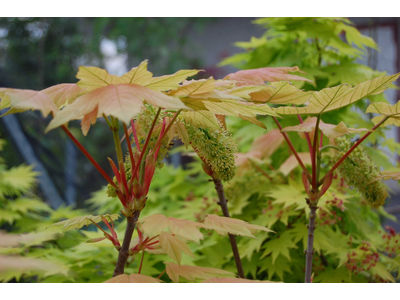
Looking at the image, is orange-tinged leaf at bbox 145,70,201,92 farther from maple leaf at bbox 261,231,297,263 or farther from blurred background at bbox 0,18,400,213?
blurred background at bbox 0,18,400,213

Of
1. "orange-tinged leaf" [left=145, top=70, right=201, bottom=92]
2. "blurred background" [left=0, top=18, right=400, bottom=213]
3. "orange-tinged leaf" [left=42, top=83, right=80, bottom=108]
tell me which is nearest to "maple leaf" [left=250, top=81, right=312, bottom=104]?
"orange-tinged leaf" [left=145, top=70, right=201, bottom=92]

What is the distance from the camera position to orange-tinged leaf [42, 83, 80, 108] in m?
0.36

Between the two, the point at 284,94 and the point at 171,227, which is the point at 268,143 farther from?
the point at 171,227

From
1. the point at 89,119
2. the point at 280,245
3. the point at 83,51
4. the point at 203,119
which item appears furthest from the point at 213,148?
the point at 83,51

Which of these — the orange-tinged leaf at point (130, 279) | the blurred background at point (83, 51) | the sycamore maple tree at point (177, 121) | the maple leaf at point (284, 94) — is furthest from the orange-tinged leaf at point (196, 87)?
the blurred background at point (83, 51)

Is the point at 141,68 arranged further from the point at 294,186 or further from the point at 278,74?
the point at 294,186

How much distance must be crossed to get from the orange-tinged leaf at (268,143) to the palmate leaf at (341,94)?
17.6 inches

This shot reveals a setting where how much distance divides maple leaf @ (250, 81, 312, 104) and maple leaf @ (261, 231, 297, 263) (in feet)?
1.27

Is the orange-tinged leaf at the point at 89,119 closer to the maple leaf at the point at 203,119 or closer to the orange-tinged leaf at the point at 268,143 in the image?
the maple leaf at the point at 203,119

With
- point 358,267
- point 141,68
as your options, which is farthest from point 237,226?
point 358,267

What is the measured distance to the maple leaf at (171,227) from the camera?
1.07 feet

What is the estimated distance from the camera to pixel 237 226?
0.36 metres

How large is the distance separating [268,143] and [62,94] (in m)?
0.61

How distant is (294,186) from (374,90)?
44 cm
